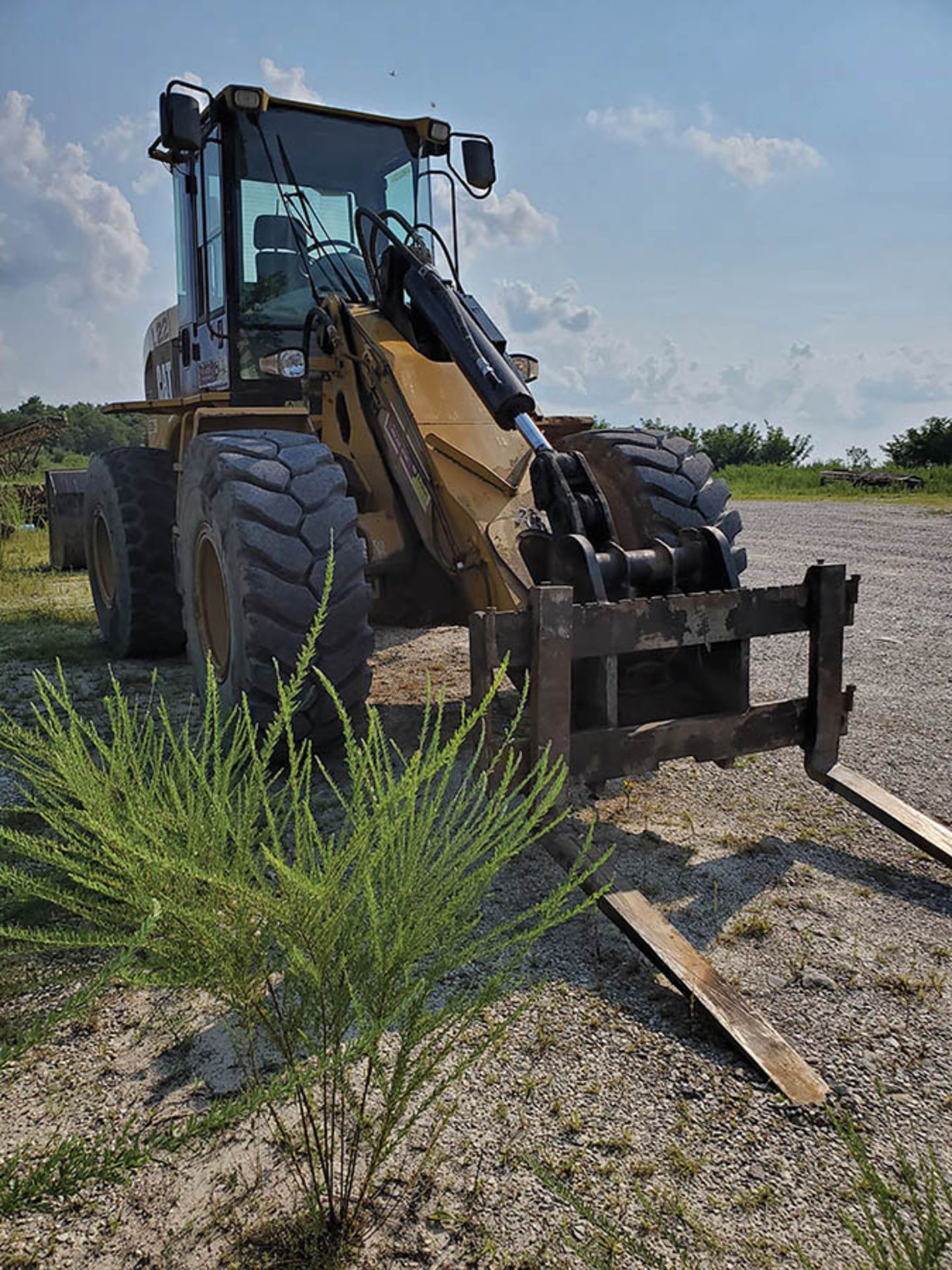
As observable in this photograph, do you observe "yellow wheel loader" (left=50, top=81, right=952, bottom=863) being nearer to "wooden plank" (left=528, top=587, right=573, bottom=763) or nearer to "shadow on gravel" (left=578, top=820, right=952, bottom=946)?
"wooden plank" (left=528, top=587, right=573, bottom=763)

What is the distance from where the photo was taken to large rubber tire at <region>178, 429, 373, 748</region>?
161 inches

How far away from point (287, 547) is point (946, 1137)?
9.57 feet

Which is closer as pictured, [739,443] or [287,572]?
[287,572]

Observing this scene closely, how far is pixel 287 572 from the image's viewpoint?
4109 millimetres

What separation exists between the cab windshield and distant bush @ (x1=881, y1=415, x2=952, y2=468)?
976 inches

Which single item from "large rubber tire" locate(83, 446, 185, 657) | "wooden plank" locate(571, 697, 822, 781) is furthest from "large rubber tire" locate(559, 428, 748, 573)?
"large rubber tire" locate(83, 446, 185, 657)

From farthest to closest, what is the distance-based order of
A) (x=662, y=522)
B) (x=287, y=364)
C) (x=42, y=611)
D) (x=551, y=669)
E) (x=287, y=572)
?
(x=42, y=611)
(x=287, y=364)
(x=662, y=522)
(x=287, y=572)
(x=551, y=669)

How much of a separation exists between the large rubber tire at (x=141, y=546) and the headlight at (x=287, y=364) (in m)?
1.53

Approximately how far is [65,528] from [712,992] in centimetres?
1038

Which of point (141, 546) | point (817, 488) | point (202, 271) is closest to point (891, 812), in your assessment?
point (141, 546)

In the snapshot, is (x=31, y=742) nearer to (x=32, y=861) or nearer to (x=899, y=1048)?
(x=32, y=861)

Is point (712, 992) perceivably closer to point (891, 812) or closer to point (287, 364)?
point (891, 812)

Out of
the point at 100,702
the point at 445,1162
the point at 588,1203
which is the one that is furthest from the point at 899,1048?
the point at 100,702

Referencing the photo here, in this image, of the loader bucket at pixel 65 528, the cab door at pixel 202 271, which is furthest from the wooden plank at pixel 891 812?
the loader bucket at pixel 65 528
